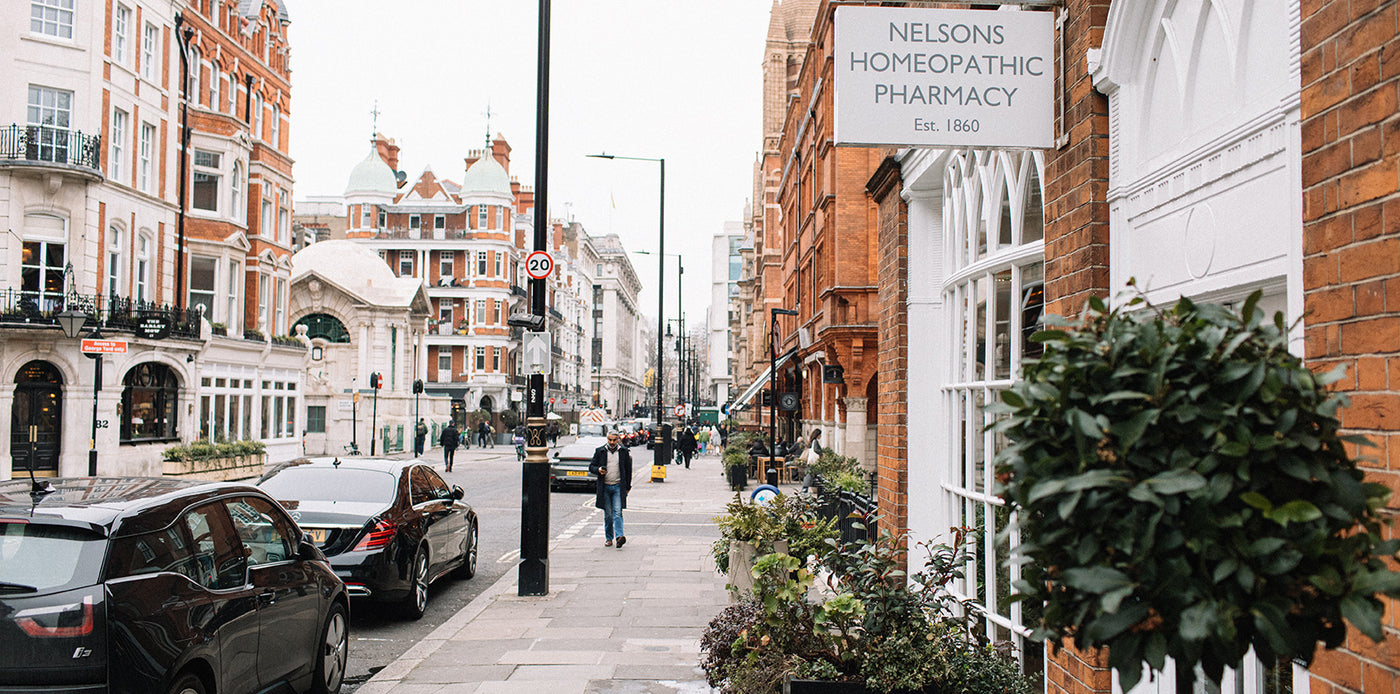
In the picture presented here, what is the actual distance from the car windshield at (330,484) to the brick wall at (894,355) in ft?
16.6

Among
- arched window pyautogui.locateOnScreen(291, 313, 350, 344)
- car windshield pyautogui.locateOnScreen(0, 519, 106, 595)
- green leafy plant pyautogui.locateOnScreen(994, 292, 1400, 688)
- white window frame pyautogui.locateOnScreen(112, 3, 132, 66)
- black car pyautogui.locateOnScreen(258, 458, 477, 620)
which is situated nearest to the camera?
green leafy plant pyautogui.locateOnScreen(994, 292, 1400, 688)

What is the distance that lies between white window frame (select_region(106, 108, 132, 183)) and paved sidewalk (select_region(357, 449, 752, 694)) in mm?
21187

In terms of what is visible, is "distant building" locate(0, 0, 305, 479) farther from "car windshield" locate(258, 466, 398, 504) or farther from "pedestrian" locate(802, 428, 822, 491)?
"pedestrian" locate(802, 428, 822, 491)

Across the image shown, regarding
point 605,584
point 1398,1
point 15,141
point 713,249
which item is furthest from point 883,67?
point 713,249

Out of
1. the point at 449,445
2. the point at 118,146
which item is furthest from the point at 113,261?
the point at 449,445

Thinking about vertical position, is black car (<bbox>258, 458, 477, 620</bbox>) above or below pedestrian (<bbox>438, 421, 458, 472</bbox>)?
above

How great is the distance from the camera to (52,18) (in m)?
27.0

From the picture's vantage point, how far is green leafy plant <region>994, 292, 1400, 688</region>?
6.54 ft

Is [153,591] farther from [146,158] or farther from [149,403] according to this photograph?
[146,158]

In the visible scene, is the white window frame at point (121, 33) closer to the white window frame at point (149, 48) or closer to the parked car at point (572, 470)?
the white window frame at point (149, 48)

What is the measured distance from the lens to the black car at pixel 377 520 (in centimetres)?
925

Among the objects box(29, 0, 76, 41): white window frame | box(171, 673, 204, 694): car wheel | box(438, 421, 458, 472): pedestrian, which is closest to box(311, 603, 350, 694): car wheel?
box(171, 673, 204, 694): car wheel

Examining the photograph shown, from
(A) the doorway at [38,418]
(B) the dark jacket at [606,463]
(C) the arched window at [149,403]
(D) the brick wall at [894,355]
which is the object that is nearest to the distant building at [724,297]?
(C) the arched window at [149,403]

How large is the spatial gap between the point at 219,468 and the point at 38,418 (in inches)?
189
